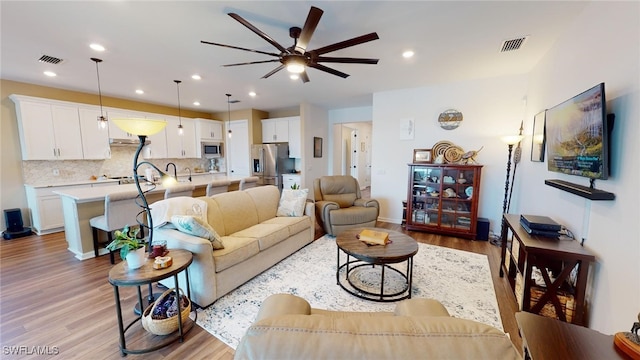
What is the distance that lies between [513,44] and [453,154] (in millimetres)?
1851

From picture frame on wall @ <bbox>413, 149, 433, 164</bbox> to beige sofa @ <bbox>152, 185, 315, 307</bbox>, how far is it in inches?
87.8

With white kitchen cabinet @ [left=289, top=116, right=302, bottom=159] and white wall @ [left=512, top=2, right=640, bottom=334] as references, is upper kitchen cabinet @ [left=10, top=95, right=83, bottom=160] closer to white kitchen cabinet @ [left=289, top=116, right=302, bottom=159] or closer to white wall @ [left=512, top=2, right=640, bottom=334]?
white kitchen cabinet @ [left=289, top=116, right=302, bottom=159]

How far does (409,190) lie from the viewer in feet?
14.4

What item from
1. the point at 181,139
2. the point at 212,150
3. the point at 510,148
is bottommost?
the point at 510,148

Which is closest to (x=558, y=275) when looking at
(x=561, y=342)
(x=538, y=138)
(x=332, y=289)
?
(x=561, y=342)

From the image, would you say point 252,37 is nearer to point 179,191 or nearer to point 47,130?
point 179,191

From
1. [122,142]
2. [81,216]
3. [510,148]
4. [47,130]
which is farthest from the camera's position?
[122,142]

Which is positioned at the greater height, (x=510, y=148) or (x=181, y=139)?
(x=181, y=139)

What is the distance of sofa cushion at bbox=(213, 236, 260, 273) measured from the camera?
2301 millimetres

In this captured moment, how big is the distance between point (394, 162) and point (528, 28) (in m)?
2.77

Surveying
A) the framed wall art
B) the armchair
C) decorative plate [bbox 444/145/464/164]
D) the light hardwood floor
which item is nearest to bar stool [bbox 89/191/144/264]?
the light hardwood floor

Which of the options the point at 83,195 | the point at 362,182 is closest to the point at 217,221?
the point at 83,195

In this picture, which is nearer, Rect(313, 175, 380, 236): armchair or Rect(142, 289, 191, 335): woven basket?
Rect(142, 289, 191, 335): woven basket

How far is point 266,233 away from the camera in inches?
114
